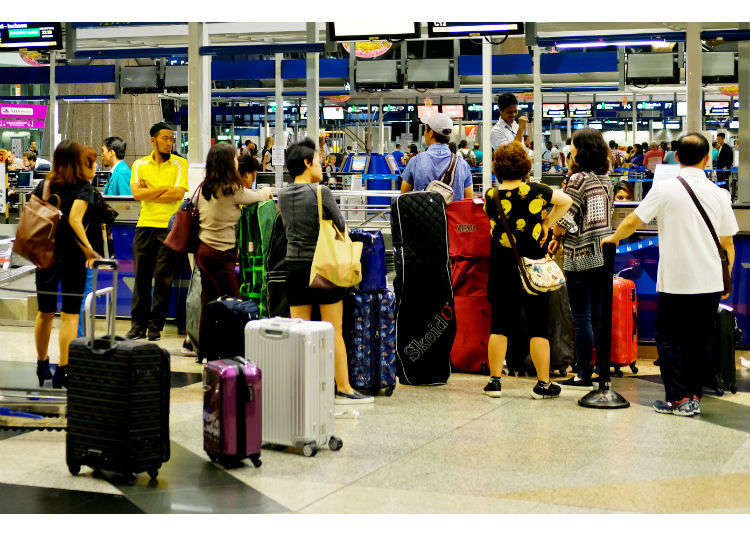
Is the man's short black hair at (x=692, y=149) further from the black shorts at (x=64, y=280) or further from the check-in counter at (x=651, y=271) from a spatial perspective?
the black shorts at (x=64, y=280)

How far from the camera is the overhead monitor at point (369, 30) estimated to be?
10.5m

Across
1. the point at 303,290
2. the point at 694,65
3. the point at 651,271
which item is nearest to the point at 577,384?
the point at 651,271

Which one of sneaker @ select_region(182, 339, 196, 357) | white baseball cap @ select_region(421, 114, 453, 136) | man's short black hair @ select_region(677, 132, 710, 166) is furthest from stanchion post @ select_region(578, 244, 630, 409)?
sneaker @ select_region(182, 339, 196, 357)

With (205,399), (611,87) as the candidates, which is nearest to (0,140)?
(611,87)

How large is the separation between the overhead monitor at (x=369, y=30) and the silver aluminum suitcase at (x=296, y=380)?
584cm

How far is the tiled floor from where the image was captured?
14.1 ft

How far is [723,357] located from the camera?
681cm

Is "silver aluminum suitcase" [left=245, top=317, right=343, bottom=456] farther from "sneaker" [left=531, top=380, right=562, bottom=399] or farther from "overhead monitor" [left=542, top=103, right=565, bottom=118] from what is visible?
"overhead monitor" [left=542, top=103, right=565, bottom=118]

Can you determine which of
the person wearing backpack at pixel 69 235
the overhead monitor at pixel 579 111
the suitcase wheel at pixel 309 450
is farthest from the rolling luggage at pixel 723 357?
the overhead monitor at pixel 579 111

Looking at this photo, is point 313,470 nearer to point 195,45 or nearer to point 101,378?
point 101,378

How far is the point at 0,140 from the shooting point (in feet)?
111

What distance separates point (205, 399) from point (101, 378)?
52 centimetres

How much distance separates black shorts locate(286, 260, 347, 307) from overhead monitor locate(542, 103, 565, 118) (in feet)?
103

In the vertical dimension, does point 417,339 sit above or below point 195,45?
below
